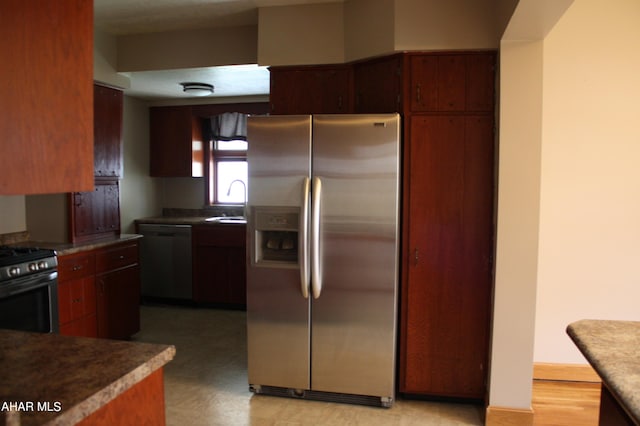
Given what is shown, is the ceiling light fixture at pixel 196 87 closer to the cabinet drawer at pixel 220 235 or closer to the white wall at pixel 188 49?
the white wall at pixel 188 49

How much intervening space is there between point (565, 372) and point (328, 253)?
6.25 feet

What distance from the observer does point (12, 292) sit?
8.57ft

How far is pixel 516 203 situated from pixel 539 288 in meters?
0.96

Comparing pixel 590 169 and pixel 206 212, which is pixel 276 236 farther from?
pixel 206 212

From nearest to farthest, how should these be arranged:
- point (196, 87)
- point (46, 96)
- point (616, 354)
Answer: point (46, 96) → point (616, 354) → point (196, 87)

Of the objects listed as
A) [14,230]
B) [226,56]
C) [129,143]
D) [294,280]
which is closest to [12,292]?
[14,230]

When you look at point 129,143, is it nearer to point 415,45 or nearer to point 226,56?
point 226,56

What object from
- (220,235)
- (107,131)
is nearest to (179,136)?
(220,235)

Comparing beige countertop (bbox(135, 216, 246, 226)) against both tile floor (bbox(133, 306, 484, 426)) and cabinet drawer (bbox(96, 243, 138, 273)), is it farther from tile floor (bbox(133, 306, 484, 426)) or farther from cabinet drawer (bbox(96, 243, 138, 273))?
tile floor (bbox(133, 306, 484, 426))

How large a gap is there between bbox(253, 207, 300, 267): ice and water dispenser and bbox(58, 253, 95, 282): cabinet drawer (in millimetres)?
1375

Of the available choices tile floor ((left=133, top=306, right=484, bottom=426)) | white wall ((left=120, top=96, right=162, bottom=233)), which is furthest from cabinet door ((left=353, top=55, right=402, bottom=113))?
white wall ((left=120, top=96, right=162, bottom=233))

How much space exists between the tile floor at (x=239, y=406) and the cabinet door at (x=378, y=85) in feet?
6.07

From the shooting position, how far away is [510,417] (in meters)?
2.63

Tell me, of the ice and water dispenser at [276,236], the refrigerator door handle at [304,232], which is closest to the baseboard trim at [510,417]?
the refrigerator door handle at [304,232]
